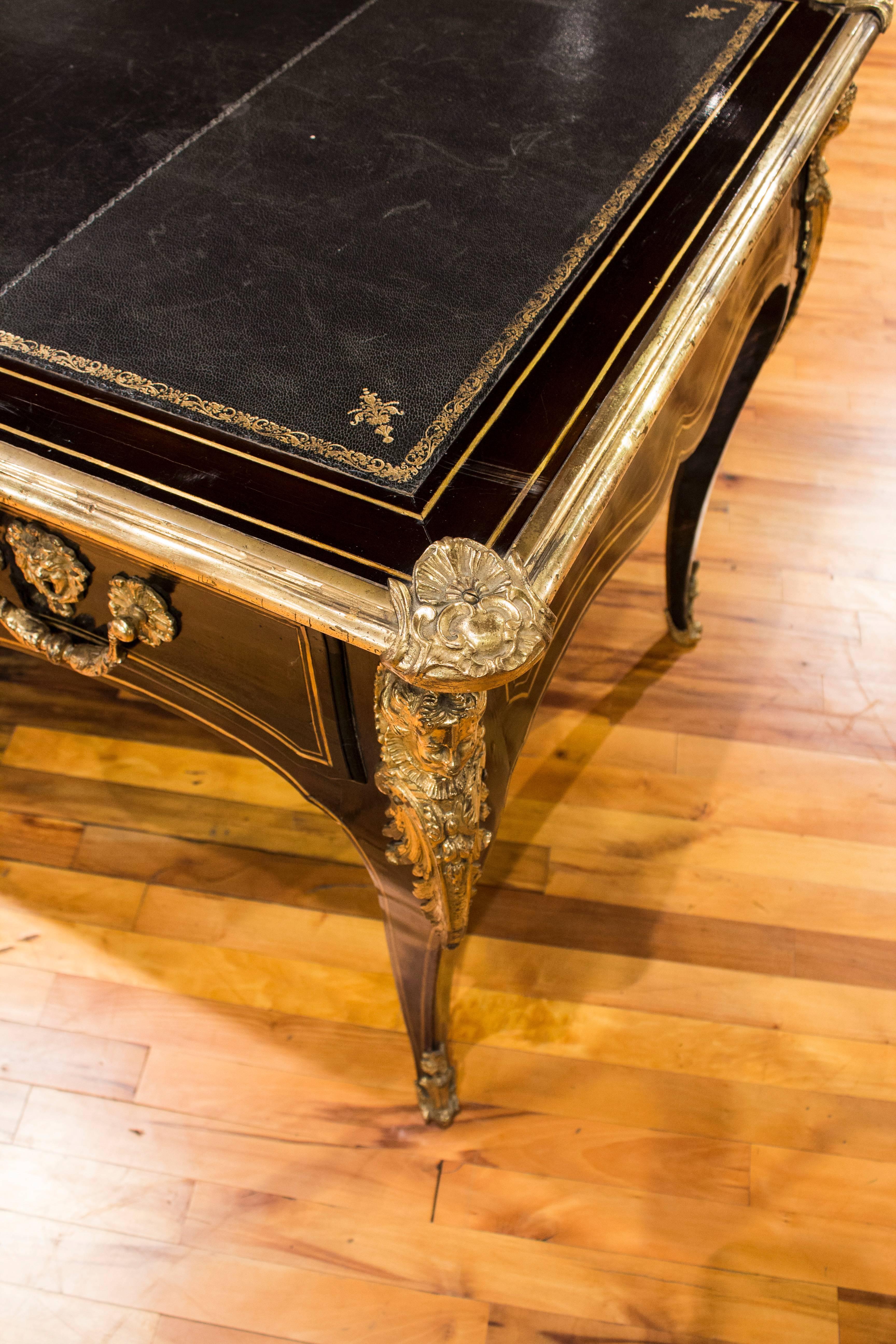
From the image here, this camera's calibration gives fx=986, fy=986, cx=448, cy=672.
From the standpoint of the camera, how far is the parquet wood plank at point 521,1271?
106 centimetres

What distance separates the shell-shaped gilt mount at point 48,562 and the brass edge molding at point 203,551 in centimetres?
6

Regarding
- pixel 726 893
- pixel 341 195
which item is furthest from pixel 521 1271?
pixel 341 195

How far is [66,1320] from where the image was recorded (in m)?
1.04

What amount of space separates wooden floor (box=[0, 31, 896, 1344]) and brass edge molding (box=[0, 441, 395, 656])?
31.2 inches

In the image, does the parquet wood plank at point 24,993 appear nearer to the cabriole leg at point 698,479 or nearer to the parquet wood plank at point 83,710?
the parquet wood plank at point 83,710

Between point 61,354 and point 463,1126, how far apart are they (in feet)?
3.10

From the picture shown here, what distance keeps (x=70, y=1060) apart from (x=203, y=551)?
88cm

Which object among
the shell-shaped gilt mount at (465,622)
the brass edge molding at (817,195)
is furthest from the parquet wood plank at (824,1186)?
the brass edge molding at (817,195)

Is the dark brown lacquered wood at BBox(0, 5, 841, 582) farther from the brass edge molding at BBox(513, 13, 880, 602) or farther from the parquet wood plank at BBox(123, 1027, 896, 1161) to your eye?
the parquet wood plank at BBox(123, 1027, 896, 1161)

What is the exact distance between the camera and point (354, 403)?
660 millimetres

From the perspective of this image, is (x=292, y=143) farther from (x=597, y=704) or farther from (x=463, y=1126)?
(x=463, y=1126)

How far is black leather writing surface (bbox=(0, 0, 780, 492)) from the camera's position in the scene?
26.6 inches

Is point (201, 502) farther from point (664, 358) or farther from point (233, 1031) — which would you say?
point (233, 1031)

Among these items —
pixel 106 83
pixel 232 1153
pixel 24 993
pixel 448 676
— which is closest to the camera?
pixel 448 676
